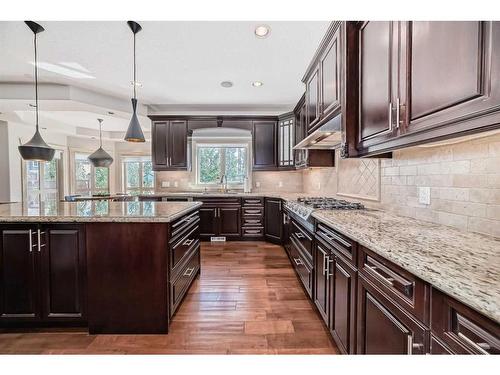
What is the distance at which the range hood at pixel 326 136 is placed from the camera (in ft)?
7.18

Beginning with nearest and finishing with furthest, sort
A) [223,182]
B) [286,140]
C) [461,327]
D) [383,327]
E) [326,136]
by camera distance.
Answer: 1. [461,327]
2. [383,327]
3. [326,136]
4. [286,140]
5. [223,182]

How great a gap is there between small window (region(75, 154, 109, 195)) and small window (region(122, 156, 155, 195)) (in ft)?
1.83

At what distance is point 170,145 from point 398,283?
4680mm

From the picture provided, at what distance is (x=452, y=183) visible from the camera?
4.75 ft

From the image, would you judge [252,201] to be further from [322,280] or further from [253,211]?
[322,280]

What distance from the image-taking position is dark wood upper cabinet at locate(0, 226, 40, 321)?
6.00 ft

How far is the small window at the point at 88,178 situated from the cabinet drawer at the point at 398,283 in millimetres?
8050

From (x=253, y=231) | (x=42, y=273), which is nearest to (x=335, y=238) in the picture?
(x=42, y=273)

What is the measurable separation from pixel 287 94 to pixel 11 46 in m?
3.55

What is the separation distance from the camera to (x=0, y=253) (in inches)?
72.7

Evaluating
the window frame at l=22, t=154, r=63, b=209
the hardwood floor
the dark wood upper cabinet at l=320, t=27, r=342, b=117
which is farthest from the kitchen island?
the window frame at l=22, t=154, r=63, b=209
